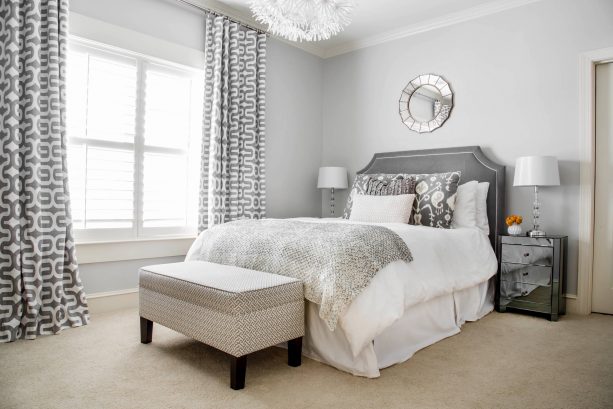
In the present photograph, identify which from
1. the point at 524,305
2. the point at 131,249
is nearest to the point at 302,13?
the point at 131,249

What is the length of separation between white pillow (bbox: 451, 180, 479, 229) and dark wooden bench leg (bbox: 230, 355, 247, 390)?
228 cm

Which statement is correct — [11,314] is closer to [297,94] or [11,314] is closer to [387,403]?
[387,403]

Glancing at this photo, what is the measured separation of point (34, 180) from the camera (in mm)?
2783

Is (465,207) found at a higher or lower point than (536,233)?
higher

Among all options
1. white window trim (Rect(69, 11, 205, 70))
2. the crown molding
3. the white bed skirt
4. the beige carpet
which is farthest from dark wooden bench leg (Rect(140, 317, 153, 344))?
the crown molding

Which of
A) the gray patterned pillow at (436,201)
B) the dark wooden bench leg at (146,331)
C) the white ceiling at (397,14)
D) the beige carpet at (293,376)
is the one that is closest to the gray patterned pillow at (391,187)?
the gray patterned pillow at (436,201)

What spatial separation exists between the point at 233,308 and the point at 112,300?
6.16 ft

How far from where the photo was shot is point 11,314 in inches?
106

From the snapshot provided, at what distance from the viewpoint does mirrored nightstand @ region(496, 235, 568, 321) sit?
319cm

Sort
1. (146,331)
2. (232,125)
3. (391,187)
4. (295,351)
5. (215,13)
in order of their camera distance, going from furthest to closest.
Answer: (232,125) → (215,13) → (391,187) → (146,331) → (295,351)

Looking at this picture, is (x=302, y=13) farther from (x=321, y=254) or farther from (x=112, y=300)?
(x=112, y=300)

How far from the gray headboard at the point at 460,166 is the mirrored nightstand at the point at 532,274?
0.32 meters

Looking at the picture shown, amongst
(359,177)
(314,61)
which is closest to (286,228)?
(359,177)

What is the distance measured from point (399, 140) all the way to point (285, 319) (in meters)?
2.95
